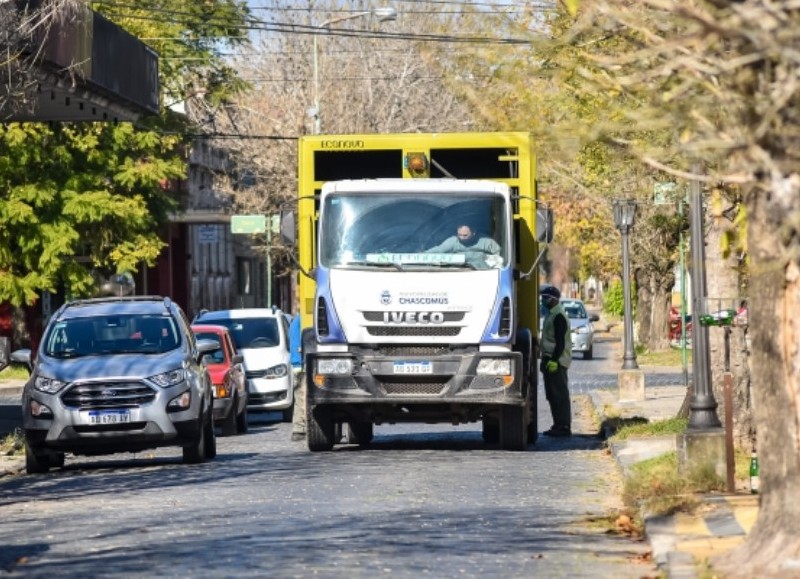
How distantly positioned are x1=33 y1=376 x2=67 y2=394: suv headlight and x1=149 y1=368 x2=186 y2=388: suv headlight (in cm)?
87

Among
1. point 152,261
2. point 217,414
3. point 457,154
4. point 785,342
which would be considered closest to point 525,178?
point 457,154

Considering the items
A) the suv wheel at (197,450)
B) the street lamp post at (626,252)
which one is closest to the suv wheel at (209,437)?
the suv wheel at (197,450)

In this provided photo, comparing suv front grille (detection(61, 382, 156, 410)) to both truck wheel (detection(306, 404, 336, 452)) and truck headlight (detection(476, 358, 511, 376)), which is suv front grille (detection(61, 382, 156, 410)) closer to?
truck wheel (detection(306, 404, 336, 452))

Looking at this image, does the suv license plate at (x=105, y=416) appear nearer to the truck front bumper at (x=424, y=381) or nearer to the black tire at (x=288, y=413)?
the truck front bumper at (x=424, y=381)

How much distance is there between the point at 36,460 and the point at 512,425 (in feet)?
15.8

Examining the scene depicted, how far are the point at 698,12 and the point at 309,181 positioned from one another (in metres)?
14.7

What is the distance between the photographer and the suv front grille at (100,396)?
20.8 m

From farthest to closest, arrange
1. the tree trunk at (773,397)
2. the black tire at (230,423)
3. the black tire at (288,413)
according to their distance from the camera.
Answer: the black tire at (288,413)
the black tire at (230,423)
the tree trunk at (773,397)

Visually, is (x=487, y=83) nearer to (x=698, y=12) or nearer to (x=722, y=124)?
(x=722, y=124)

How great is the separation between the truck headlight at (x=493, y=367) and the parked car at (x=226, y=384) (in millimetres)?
5886

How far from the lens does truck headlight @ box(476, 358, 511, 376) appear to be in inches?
847

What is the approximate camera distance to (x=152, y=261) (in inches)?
2143

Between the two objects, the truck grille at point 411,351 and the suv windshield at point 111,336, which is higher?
the suv windshield at point 111,336

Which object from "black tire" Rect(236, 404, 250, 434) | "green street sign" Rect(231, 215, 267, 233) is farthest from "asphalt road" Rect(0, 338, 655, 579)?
"green street sign" Rect(231, 215, 267, 233)
